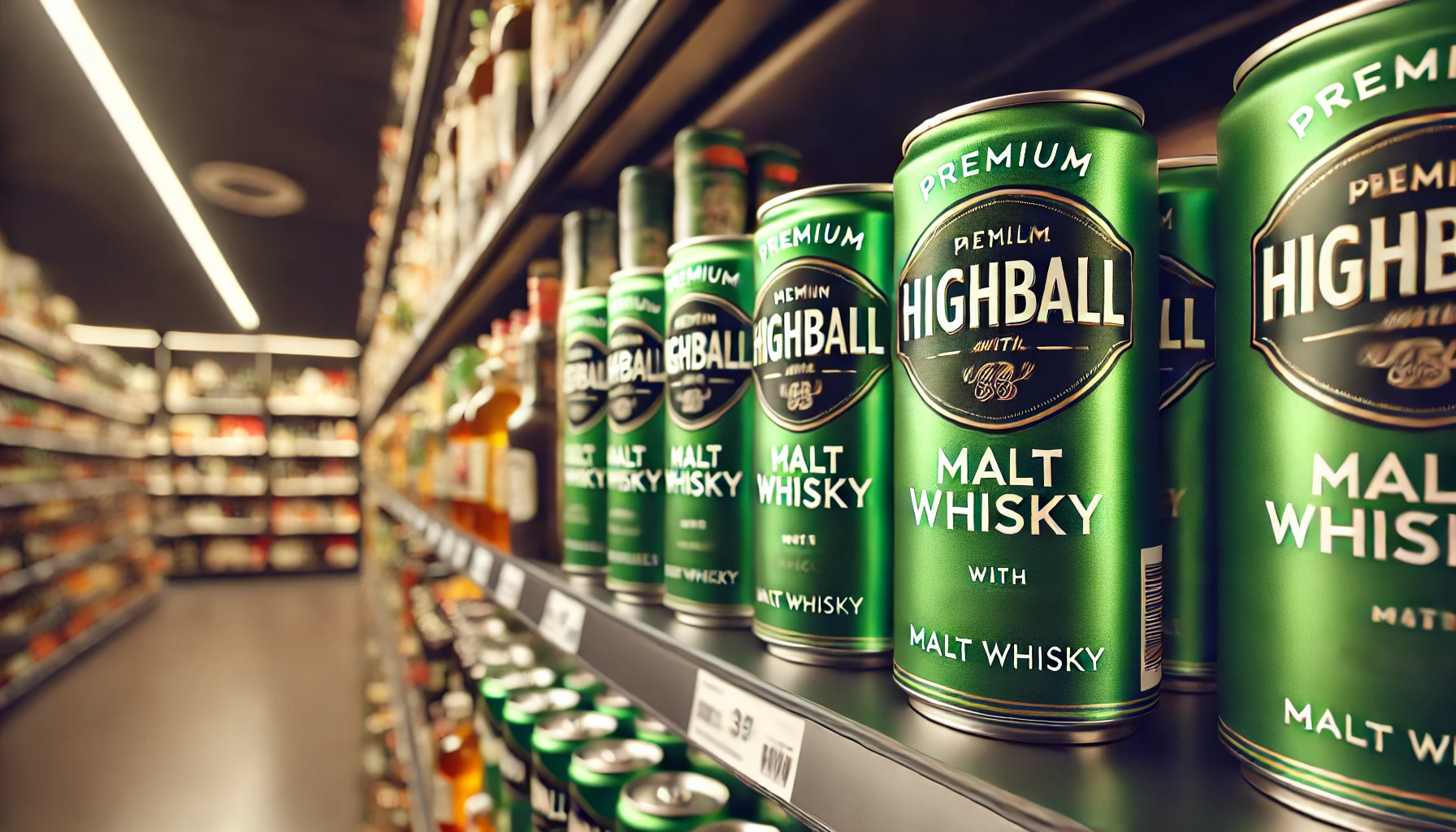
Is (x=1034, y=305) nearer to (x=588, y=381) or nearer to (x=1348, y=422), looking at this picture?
(x=1348, y=422)

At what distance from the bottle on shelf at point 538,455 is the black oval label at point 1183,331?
780 mm

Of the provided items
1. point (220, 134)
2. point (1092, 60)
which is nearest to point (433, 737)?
point (1092, 60)

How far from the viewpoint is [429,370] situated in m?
3.16

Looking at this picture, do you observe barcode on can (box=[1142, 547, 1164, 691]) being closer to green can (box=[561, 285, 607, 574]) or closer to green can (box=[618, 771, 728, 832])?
green can (box=[618, 771, 728, 832])

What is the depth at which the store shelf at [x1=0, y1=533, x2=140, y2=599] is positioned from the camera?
4.92m

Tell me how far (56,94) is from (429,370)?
327 centimetres

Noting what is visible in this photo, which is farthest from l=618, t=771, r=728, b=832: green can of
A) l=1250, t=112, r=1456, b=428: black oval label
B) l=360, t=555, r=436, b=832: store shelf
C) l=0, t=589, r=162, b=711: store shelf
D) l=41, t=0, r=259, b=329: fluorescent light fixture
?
l=0, t=589, r=162, b=711: store shelf

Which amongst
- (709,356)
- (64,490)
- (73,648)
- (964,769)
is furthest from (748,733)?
(64,490)

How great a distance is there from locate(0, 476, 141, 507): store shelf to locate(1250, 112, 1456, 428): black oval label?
6.59 meters

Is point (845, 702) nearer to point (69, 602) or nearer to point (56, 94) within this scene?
point (56, 94)

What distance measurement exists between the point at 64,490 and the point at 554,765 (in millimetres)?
7272

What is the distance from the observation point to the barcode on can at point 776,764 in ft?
1.47

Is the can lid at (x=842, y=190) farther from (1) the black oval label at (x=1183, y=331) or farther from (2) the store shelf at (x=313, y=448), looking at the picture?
(2) the store shelf at (x=313, y=448)

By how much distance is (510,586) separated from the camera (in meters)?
1.01
